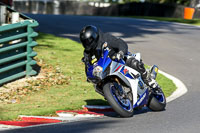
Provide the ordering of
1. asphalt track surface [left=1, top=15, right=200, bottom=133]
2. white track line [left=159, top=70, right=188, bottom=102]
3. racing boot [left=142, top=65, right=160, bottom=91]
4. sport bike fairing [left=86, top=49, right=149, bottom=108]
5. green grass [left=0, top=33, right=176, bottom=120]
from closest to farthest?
asphalt track surface [left=1, top=15, right=200, bottom=133] → sport bike fairing [left=86, top=49, right=149, bottom=108] → racing boot [left=142, top=65, right=160, bottom=91] → green grass [left=0, top=33, right=176, bottom=120] → white track line [left=159, top=70, right=188, bottom=102]

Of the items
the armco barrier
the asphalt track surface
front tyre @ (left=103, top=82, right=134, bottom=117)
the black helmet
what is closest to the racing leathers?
the black helmet

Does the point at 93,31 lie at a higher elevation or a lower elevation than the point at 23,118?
higher

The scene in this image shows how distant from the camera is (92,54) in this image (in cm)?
696

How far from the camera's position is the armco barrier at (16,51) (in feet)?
32.7

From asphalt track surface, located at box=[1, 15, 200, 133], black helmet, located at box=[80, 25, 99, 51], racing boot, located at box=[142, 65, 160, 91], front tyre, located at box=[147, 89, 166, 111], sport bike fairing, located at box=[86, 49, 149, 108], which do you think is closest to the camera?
asphalt track surface, located at box=[1, 15, 200, 133]

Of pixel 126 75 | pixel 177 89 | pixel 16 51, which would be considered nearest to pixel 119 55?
pixel 126 75

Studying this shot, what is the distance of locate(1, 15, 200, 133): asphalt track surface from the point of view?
20.9 ft

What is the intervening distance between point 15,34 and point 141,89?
428cm

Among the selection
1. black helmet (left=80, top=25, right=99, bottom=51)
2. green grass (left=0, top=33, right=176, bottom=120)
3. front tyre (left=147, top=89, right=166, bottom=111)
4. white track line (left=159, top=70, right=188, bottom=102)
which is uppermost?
black helmet (left=80, top=25, right=99, bottom=51)

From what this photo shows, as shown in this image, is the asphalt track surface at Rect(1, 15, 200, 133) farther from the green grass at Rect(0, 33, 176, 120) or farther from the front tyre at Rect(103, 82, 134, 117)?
the green grass at Rect(0, 33, 176, 120)

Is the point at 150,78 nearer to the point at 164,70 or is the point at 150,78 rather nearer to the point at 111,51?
the point at 111,51

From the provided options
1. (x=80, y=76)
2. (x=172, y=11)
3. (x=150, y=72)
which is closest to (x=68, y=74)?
(x=80, y=76)

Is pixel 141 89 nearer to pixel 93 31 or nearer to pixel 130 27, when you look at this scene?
pixel 93 31

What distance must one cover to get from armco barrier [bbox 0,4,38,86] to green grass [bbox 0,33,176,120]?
103 cm
